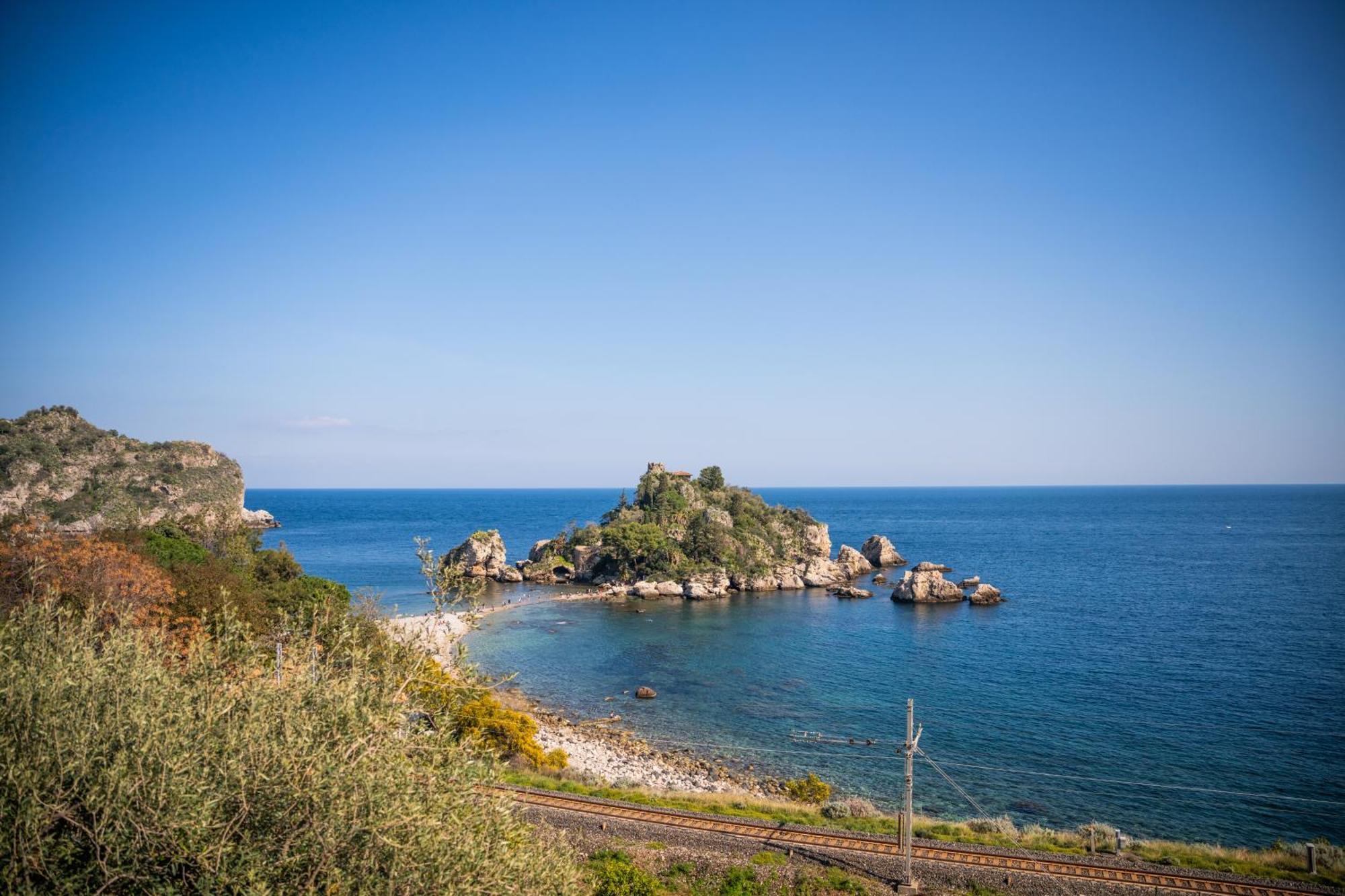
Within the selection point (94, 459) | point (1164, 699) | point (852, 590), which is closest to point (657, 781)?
point (1164, 699)

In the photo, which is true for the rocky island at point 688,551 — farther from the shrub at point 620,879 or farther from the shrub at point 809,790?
the shrub at point 620,879

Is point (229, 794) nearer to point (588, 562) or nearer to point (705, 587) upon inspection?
point (705, 587)

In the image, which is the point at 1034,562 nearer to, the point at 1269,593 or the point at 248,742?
the point at 1269,593

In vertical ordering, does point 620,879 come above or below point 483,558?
above

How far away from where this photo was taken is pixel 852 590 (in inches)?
3406

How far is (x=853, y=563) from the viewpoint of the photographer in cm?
10781

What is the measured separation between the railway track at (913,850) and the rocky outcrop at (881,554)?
304 ft

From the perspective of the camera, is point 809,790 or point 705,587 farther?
point 705,587

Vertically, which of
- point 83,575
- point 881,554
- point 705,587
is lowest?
point 705,587

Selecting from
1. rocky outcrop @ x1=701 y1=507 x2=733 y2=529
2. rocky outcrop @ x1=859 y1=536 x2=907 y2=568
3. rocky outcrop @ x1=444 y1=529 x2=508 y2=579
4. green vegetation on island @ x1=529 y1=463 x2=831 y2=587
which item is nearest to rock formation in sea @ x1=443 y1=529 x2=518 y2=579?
rocky outcrop @ x1=444 y1=529 x2=508 y2=579

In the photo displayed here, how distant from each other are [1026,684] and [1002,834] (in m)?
28.3

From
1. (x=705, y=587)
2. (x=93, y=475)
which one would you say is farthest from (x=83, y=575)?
(x=93, y=475)

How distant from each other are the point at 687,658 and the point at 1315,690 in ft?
146

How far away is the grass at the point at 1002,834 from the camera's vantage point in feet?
75.4
